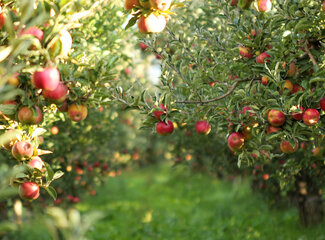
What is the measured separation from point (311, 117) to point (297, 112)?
11cm

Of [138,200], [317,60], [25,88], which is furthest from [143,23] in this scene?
[138,200]

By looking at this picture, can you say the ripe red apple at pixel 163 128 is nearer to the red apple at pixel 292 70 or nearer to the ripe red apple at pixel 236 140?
the ripe red apple at pixel 236 140

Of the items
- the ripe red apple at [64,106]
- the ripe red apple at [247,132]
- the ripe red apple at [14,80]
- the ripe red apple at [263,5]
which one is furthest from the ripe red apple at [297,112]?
the ripe red apple at [14,80]

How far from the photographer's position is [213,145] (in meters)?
6.32

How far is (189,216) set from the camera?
8812mm

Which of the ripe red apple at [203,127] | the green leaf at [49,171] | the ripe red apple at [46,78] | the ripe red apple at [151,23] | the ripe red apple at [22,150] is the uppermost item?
the ripe red apple at [46,78]

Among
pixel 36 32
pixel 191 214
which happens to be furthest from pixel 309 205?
pixel 36 32

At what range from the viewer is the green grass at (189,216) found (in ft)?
22.7

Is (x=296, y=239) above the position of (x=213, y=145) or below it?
below

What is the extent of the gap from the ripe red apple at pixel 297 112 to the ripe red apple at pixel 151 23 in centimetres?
113

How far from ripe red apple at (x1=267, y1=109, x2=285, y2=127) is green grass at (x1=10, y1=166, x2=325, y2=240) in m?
3.96

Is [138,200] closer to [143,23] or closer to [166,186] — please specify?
[166,186]

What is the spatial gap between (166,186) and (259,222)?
6469 millimetres

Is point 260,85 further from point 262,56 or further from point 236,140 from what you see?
point 236,140
